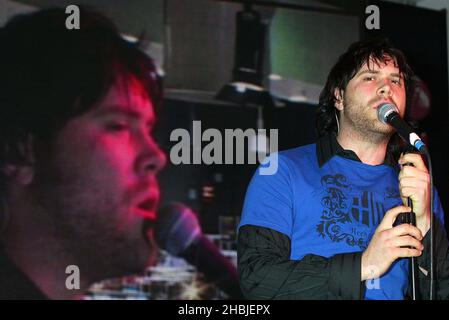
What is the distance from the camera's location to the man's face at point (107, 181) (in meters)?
2.77

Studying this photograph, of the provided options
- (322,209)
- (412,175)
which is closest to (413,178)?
(412,175)

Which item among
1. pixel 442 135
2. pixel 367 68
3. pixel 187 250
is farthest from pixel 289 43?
pixel 367 68

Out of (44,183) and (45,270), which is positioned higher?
(44,183)

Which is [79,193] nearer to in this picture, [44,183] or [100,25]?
[44,183]

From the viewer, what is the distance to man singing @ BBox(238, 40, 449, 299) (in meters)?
1.11

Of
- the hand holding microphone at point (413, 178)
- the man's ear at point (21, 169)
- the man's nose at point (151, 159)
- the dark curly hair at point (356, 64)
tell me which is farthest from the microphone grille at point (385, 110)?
the man's ear at point (21, 169)

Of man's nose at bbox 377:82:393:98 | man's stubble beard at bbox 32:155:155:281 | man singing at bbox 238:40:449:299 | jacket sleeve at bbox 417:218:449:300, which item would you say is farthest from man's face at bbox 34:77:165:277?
jacket sleeve at bbox 417:218:449:300

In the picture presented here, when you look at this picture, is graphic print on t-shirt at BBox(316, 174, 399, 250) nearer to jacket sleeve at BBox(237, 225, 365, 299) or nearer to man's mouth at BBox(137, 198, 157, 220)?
jacket sleeve at BBox(237, 225, 365, 299)

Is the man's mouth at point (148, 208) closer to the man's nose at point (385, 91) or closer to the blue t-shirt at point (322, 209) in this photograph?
the blue t-shirt at point (322, 209)

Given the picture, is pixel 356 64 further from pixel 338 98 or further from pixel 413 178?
pixel 413 178

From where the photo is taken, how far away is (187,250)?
290cm

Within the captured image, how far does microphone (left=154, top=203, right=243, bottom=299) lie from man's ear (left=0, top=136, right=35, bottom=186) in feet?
2.29

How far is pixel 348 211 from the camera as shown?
1268 millimetres

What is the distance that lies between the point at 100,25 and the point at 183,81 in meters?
0.52
